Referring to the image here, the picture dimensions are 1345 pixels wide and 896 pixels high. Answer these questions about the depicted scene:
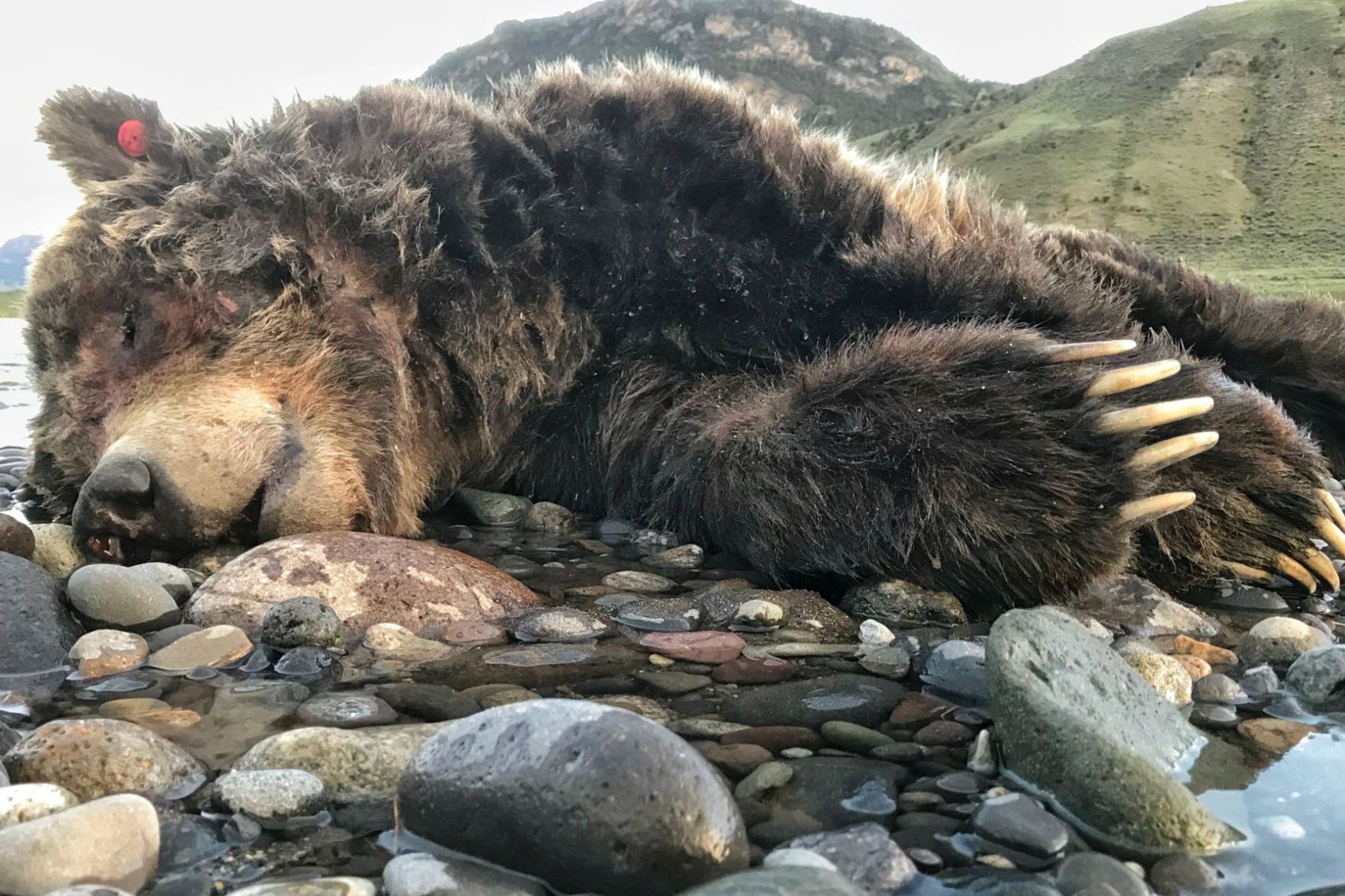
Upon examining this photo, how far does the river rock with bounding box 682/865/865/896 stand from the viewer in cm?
89

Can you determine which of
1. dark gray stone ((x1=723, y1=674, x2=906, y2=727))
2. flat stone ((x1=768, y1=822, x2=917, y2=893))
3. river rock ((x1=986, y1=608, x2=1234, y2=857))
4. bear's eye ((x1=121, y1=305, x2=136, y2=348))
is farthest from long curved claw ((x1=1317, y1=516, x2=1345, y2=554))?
bear's eye ((x1=121, y1=305, x2=136, y2=348))

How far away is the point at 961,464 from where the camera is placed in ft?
6.90

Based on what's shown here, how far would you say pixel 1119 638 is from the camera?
6.45 feet

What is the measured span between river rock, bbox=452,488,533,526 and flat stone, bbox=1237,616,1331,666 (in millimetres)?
1980

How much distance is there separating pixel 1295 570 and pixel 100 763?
246 centimetres

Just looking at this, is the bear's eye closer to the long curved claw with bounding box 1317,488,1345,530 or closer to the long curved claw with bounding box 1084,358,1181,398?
the long curved claw with bounding box 1084,358,1181,398

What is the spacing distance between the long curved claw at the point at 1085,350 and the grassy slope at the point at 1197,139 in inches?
1450

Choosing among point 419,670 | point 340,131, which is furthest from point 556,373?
point 419,670

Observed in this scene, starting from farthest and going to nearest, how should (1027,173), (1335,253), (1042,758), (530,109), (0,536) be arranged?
(1027,173) < (1335,253) < (530,109) < (0,536) < (1042,758)

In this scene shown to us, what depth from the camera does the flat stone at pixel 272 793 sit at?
117 cm

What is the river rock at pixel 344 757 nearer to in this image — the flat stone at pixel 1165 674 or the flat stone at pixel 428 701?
the flat stone at pixel 428 701

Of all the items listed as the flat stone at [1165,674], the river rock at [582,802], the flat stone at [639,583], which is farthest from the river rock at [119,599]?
the flat stone at [1165,674]

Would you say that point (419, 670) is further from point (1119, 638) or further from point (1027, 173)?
point (1027, 173)

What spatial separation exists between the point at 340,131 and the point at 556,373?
104cm
